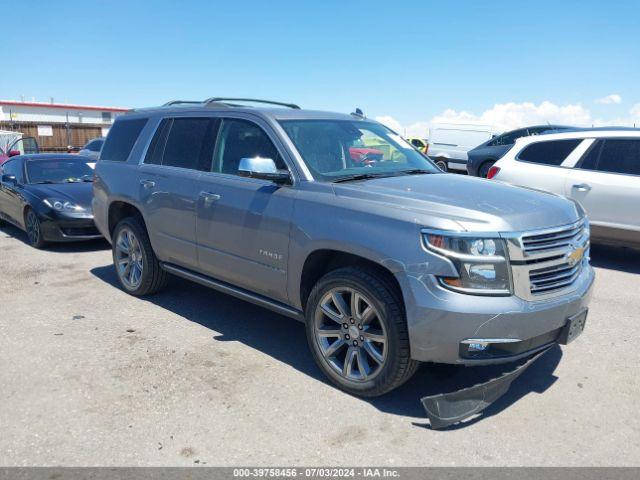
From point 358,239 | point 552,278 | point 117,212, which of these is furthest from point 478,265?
point 117,212

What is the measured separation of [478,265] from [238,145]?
2.38 meters

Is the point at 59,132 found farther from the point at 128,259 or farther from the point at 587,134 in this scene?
the point at 587,134

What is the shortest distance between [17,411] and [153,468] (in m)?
1.18

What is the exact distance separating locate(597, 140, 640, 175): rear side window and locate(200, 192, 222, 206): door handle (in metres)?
5.45

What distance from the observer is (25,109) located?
161 ft

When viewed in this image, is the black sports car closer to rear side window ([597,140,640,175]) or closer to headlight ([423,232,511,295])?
headlight ([423,232,511,295])

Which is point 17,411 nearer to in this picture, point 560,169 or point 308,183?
point 308,183

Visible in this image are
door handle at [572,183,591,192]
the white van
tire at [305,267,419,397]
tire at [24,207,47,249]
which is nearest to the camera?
tire at [305,267,419,397]

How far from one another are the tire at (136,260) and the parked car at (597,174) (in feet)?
17.2

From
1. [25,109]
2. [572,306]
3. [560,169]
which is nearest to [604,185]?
[560,169]

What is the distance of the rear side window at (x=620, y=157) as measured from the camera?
723 cm

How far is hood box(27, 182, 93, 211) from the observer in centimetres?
841

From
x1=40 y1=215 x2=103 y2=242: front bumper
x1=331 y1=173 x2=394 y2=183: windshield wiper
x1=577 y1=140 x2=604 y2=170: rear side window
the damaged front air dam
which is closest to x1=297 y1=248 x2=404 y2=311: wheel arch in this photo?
x1=331 y1=173 x2=394 y2=183: windshield wiper

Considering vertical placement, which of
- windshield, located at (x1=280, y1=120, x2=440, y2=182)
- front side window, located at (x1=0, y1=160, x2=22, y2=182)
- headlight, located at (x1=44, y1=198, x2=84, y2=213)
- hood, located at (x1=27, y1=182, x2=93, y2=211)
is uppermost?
windshield, located at (x1=280, y1=120, x2=440, y2=182)
